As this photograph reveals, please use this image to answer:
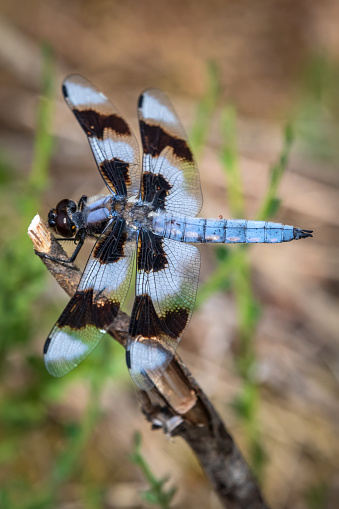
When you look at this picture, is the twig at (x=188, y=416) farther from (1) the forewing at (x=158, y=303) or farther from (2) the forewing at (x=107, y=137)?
(2) the forewing at (x=107, y=137)

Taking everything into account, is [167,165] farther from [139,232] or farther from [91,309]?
[91,309]

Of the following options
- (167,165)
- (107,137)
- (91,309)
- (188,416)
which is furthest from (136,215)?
(188,416)

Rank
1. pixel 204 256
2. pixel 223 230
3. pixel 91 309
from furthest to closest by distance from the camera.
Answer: pixel 204 256 < pixel 223 230 < pixel 91 309

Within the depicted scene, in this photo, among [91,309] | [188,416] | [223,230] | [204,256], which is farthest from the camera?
[204,256]

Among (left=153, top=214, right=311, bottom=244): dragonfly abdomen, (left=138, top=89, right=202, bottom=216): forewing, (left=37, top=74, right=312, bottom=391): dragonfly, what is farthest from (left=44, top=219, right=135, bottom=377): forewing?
(left=138, top=89, right=202, bottom=216): forewing

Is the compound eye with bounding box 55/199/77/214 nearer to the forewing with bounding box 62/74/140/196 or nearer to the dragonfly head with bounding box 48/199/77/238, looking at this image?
the dragonfly head with bounding box 48/199/77/238

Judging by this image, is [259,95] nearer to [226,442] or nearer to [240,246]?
[240,246]

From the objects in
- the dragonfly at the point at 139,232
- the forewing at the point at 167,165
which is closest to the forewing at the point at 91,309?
the dragonfly at the point at 139,232
